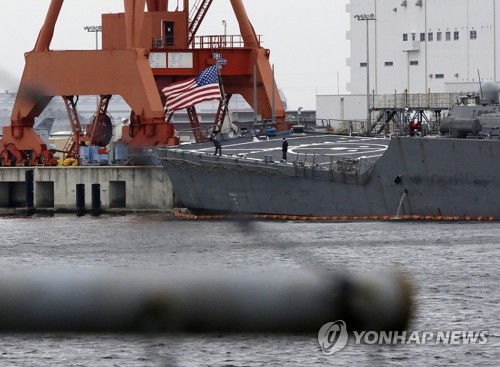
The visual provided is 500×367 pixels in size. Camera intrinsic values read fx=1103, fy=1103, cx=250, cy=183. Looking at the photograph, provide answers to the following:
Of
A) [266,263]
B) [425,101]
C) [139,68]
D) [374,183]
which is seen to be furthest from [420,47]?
[266,263]

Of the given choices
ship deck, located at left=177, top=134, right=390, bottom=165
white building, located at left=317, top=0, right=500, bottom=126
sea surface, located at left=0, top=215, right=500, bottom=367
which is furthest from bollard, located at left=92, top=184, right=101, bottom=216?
A: white building, located at left=317, top=0, right=500, bottom=126

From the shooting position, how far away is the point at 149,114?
6388cm

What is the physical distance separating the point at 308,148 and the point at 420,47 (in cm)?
5479

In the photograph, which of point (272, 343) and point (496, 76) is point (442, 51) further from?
point (272, 343)

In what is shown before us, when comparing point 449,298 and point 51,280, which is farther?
point 449,298

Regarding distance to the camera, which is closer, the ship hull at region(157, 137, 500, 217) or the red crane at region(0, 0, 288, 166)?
the ship hull at region(157, 137, 500, 217)

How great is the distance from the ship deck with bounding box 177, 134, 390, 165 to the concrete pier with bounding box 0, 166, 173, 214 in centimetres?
445

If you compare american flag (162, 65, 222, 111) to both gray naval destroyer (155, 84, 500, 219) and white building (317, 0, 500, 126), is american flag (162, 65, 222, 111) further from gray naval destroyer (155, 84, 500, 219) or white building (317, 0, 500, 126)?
white building (317, 0, 500, 126)

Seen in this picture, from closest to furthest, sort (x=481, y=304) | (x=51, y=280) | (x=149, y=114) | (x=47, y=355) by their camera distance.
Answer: (x=51, y=280), (x=47, y=355), (x=481, y=304), (x=149, y=114)

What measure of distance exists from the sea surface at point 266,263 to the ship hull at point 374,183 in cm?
150

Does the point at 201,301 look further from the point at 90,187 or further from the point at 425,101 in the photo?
the point at 425,101

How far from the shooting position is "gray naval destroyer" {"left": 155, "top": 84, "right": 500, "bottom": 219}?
48.3 m

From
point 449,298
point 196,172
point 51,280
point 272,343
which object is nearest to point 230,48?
point 196,172

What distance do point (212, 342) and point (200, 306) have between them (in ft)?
52.6
